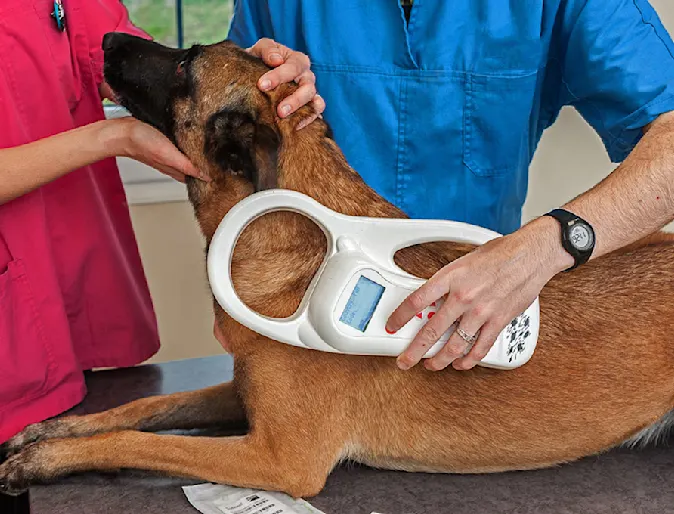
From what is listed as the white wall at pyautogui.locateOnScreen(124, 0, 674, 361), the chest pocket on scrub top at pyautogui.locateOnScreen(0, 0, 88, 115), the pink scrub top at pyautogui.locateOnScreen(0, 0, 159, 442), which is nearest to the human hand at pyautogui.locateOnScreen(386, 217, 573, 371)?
the pink scrub top at pyautogui.locateOnScreen(0, 0, 159, 442)

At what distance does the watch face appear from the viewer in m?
1.26

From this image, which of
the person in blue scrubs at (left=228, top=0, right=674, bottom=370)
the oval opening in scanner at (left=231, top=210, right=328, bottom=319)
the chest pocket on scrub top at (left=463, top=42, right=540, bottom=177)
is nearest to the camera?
the oval opening in scanner at (left=231, top=210, right=328, bottom=319)

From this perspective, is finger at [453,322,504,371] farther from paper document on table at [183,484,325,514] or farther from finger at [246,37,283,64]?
finger at [246,37,283,64]

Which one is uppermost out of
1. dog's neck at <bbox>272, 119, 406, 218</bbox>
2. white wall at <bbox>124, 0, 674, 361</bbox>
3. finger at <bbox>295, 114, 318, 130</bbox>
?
finger at <bbox>295, 114, 318, 130</bbox>

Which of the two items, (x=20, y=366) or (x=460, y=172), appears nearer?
(x=20, y=366)

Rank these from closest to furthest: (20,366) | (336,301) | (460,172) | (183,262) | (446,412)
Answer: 1. (336,301)
2. (446,412)
3. (20,366)
4. (460,172)
5. (183,262)

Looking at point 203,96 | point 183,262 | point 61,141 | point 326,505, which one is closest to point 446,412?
point 326,505

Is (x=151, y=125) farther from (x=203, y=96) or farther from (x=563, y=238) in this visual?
(x=563, y=238)

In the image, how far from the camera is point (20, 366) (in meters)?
1.58

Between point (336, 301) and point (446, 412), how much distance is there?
365mm

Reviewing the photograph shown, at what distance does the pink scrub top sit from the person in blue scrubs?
39 centimetres

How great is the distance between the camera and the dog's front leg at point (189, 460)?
1373 millimetres

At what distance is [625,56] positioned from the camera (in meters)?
1.55

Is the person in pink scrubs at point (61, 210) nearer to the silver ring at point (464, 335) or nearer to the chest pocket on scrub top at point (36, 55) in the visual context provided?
the chest pocket on scrub top at point (36, 55)
